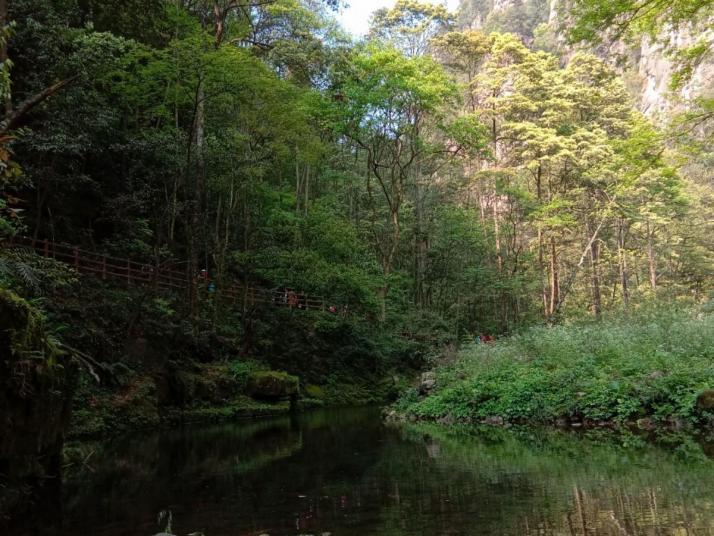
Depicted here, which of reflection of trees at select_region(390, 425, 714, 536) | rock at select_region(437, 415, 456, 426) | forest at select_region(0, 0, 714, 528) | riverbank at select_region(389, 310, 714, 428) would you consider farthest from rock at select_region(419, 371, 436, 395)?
reflection of trees at select_region(390, 425, 714, 536)

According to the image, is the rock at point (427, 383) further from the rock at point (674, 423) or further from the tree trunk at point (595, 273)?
the tree trunk at point (595, 273)

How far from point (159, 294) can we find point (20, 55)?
829 cm

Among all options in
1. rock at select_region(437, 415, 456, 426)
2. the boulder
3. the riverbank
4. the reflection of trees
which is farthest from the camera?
rock at select_region(437, 415, 456, 426)

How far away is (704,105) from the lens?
34.8 feet

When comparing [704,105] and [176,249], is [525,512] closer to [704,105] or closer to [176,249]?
[704,105]

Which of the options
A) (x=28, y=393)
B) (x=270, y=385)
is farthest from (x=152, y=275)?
(x=28, y=393)

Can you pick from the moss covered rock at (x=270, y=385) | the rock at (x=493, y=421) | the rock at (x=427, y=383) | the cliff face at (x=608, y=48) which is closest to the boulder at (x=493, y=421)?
the rock at (x=493, y=421)

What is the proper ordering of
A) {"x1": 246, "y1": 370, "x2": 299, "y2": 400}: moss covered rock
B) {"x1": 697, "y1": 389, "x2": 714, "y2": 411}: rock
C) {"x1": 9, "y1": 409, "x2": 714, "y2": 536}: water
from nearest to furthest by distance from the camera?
{"x1": 9, "y1": 409, "x2": 714, "y2": 536}: water
{"x1": 697, "y1": 389, "x2": 714, "y2": 411}: rock
{"x1": 246, "y1": 370, "x2": 299, "y2": 400}: moss covered rock

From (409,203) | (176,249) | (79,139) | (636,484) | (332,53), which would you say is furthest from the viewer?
(409,203)

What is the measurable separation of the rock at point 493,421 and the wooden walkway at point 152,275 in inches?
414

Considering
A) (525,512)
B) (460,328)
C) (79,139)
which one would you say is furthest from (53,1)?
(460,328)

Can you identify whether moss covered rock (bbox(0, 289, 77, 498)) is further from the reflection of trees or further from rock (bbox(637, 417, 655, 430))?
rock (bbox(637, 417, 655, 430))

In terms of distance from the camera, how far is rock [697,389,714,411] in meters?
8.99

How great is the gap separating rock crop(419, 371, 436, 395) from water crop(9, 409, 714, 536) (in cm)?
579
